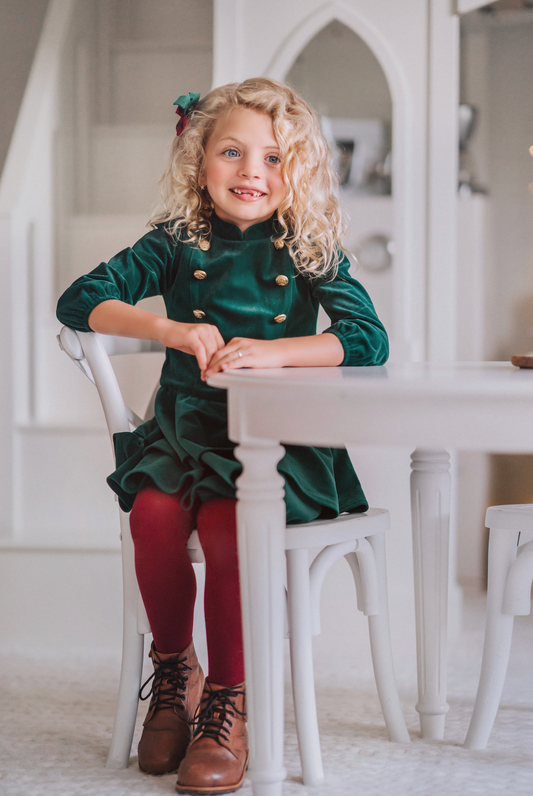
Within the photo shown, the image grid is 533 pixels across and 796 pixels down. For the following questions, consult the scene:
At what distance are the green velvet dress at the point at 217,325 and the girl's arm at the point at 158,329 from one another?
0.02m

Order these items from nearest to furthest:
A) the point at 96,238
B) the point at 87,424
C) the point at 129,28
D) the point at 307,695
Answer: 1. the point at 307,695
2. the point at 87,424
3. the point at 96,238
4. the point at 129,28

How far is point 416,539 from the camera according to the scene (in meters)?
1.31

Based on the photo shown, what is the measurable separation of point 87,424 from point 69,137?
82 centimetres

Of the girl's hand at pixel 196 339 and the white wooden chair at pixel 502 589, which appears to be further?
the white wooden chair at pixel 502 589

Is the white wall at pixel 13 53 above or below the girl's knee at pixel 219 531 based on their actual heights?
above

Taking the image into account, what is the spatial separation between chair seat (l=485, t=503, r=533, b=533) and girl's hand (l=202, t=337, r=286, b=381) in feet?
1.36

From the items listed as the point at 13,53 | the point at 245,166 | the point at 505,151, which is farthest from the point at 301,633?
the point at 13,53

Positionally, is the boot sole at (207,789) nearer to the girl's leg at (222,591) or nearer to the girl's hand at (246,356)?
the girl's leg at (222,591)

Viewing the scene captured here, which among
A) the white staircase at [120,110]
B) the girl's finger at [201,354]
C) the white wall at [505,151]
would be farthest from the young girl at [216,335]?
the white wall at [505,151]

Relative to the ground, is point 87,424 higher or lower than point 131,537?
higher

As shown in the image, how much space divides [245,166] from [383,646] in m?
0.77

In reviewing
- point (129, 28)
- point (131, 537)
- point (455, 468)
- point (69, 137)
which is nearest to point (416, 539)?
point (131, 537)

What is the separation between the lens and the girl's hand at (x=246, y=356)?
1.01m

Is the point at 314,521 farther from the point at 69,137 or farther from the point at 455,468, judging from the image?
the point at 69,137
